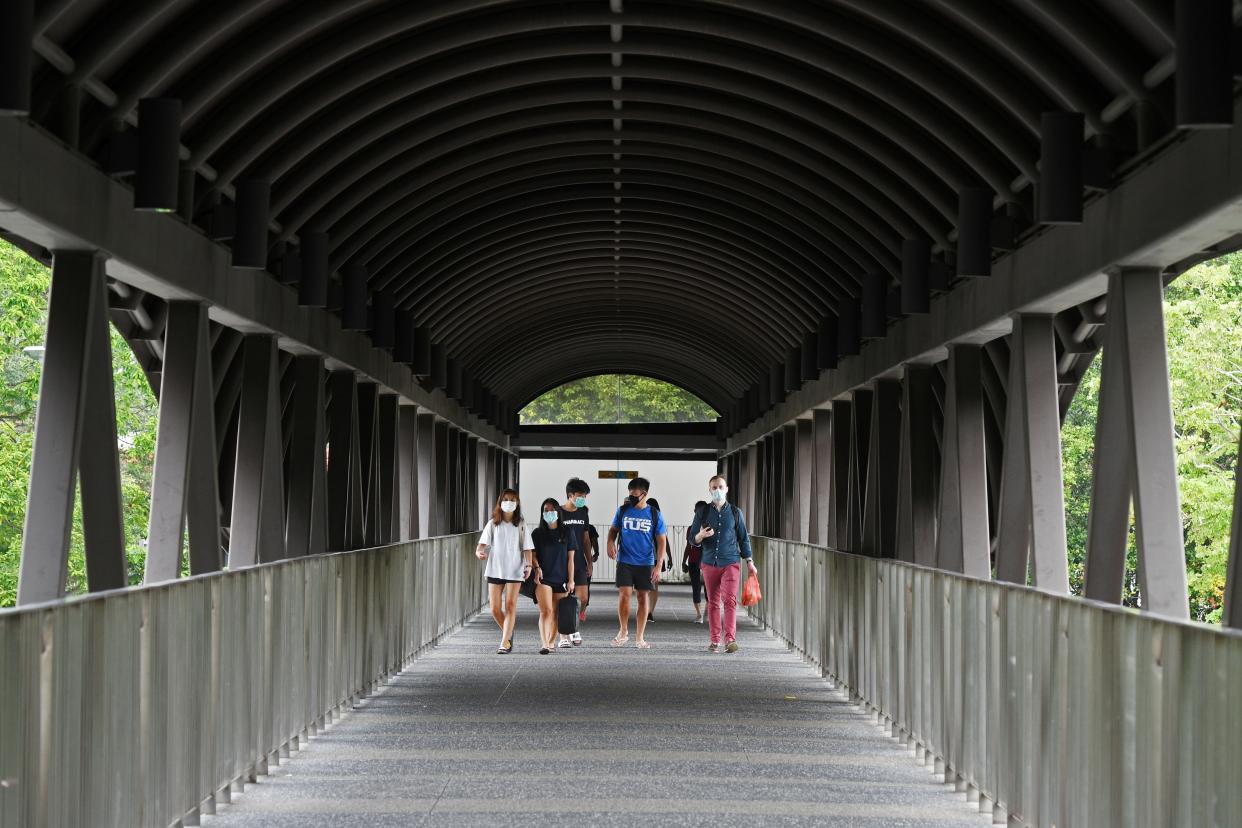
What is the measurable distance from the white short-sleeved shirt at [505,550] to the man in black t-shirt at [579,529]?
1.97ft

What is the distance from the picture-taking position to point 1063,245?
9922 millimetres

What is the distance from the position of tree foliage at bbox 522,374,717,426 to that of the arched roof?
2203cm

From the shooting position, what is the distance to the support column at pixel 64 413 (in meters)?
8.50

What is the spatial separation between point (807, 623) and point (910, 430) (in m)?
4.08

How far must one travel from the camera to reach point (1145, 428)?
8.61 metres

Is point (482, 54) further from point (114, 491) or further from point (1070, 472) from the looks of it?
point (1070, 472)

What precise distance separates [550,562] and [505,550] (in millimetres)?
763

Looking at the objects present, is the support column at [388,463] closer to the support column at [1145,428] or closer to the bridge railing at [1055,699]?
the bridge railing at [1055,699]

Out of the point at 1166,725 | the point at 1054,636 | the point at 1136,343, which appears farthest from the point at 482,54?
the point at 1166,725

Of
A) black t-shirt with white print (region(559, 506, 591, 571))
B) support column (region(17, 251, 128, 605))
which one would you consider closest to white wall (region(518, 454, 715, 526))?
black t-shirt with white print (region(559, 506, 591, 571))

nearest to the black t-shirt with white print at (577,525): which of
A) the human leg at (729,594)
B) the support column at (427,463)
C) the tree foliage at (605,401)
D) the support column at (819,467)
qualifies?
the human leg at (729,594)

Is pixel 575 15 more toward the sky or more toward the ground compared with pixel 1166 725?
more toward the sky

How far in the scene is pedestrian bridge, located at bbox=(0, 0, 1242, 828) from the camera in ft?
23.1

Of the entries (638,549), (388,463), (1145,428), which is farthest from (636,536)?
(1145,428)
